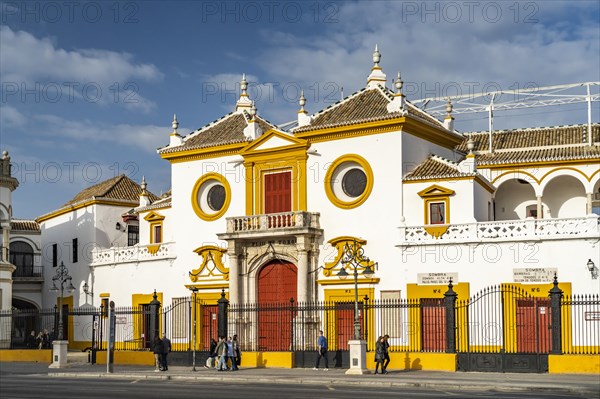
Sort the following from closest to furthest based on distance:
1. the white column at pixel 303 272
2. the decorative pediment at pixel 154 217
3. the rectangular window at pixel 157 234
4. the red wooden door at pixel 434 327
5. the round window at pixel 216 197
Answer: the red wooden door at pixel 434 327, the white column at pixel 303 272, the round window at pixel 216 197, the decorative pediment at pixel 154 217, the rectangular window at pixel 157 234

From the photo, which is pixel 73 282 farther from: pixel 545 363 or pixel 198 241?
pixel 545 363

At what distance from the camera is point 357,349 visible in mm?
31828

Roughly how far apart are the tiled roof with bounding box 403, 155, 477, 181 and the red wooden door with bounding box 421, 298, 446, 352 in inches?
201

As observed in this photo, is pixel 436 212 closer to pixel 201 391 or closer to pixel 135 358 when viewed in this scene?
pixel 135 358

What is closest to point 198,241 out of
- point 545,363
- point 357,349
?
point 357,349

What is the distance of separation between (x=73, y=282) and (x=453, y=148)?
23.0 meters

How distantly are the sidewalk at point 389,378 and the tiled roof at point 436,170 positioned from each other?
924cm

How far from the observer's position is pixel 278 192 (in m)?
42.2

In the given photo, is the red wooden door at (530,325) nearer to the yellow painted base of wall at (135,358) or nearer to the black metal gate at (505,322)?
the black metal gate at (505,322)

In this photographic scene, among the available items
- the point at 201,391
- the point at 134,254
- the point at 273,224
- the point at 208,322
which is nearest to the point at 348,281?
the point at 273,224

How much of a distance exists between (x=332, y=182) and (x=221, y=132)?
739cm

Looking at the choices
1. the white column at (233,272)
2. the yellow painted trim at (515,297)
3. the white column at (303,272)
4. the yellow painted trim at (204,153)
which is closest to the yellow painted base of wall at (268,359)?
the white column at (303,272)

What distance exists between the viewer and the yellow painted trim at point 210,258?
1703 inches

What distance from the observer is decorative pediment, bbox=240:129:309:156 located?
4156 centimetres
